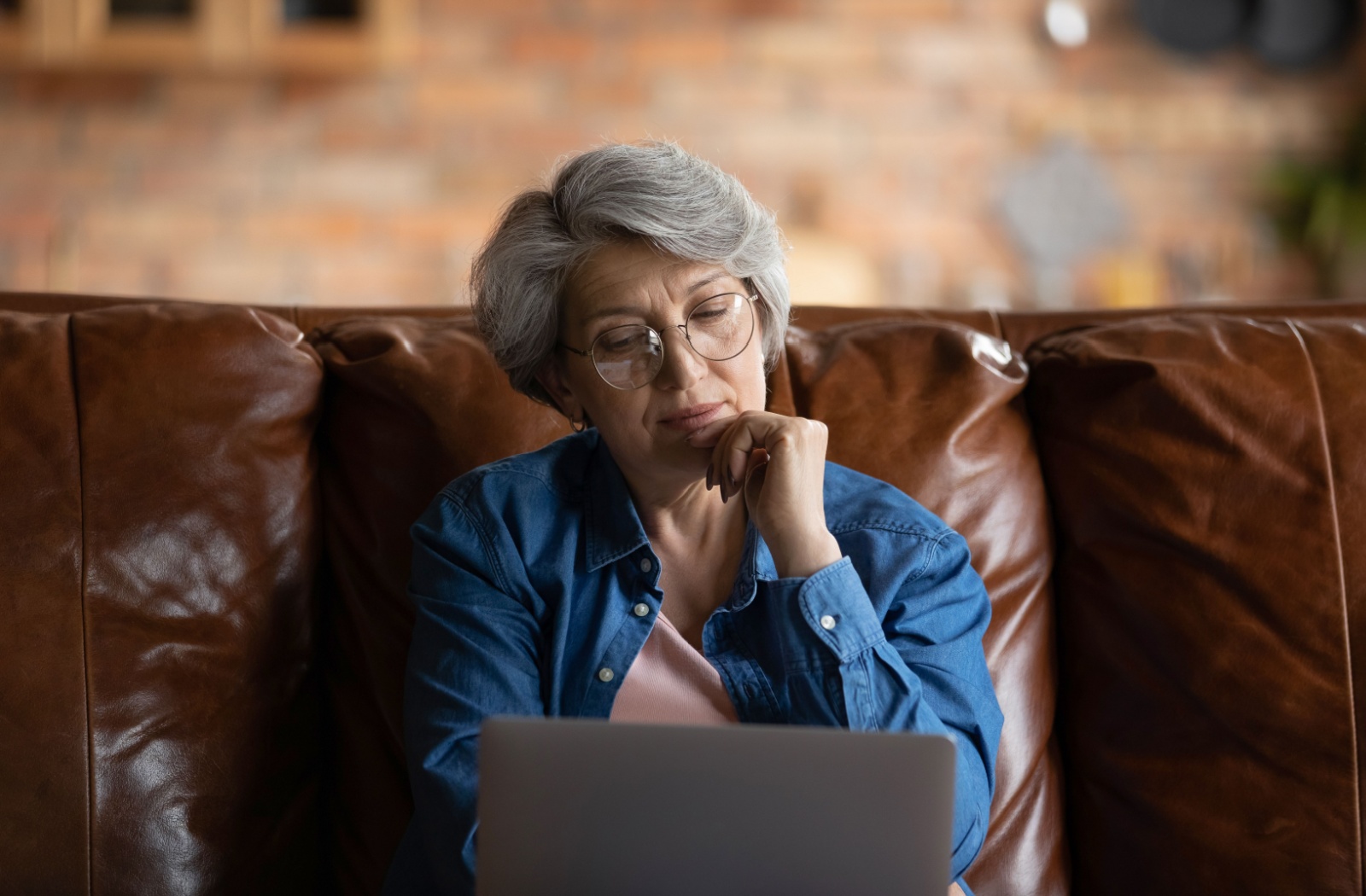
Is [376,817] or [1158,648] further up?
[1158,648]

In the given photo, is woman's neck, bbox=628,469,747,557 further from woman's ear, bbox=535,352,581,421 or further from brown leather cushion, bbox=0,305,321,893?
brown leather cushion, bbox=0,305,321,893

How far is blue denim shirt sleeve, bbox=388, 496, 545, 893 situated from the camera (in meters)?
1.17

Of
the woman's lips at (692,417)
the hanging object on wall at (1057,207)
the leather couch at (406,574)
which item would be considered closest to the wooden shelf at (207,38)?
the hanging object on wall at (1057,207)

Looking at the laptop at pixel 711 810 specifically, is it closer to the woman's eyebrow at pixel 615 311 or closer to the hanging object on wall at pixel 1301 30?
the woman's eyebrow at pixel 615 311

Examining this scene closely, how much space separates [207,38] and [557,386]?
2.58 metres

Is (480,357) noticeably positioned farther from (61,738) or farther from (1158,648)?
(1158,648)

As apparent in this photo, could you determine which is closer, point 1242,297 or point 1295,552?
point 1295,552

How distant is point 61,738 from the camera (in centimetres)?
135

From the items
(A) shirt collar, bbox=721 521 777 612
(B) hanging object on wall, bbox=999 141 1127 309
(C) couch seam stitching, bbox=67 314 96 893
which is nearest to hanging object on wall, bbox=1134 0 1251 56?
(B) hanging object on wall, bbox=999 141 1127 309

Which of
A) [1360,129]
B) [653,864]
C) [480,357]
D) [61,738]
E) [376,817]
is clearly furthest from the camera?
[1360,129]

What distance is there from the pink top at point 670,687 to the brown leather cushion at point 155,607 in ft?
1.52

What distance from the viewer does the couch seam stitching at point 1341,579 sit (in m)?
1.38

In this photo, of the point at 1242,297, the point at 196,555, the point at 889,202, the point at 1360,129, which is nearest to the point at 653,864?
the point at 196,555

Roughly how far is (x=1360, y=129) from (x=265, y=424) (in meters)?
3.50
